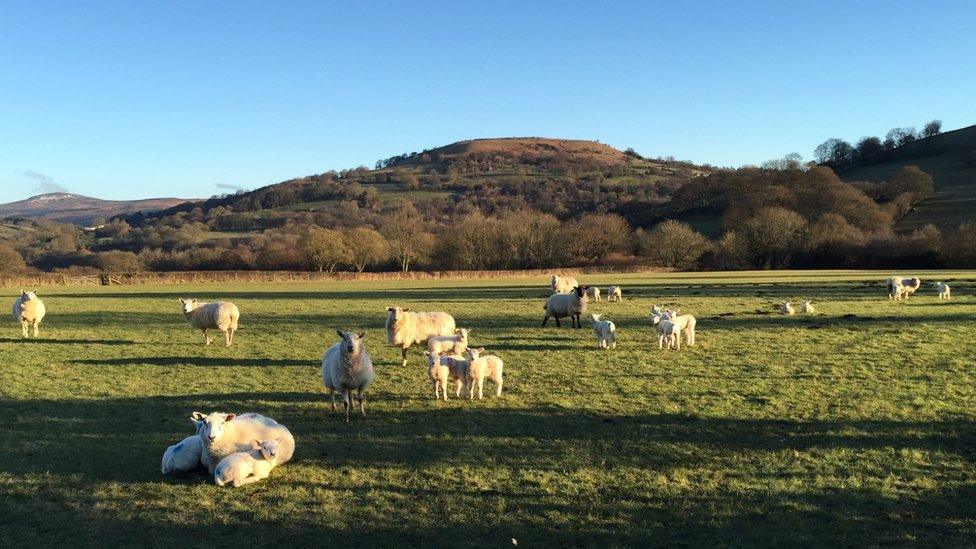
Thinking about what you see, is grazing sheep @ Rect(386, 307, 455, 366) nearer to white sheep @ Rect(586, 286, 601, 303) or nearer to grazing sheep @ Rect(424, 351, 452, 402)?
grazing sheep @ Rect(424, 351, 452, 402)

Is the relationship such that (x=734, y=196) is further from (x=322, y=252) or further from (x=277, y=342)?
(x=277, y=342)

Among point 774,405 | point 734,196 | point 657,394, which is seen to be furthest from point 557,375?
point 734,196

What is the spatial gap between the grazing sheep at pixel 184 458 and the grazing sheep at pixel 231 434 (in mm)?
124

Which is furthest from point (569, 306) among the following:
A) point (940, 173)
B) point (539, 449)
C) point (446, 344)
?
point (940, 173)

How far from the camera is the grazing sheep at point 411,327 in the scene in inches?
592

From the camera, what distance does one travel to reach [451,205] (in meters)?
152

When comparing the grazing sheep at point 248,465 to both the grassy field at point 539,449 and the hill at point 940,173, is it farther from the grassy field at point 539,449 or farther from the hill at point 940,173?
the hill at point 940,173

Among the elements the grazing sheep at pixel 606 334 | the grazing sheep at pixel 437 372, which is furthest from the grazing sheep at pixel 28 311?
the grazing sheep at pixel 606 334

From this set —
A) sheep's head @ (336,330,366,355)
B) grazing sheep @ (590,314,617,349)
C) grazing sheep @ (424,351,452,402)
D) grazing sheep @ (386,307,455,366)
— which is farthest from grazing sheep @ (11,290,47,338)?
grazing sheep @ (590,314,617,349)

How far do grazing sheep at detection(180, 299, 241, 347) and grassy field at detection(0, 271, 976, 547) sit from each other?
1879 mm

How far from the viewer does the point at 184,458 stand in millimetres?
7938

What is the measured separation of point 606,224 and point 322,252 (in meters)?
42.6

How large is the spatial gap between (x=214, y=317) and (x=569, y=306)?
11.5 meters

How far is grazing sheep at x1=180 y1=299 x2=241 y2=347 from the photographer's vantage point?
1895 cm
